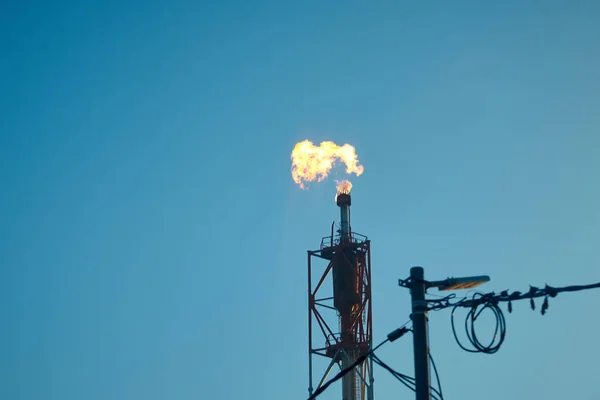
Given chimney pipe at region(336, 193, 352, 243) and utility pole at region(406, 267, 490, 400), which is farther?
chimney pipe at region(336, 193, 352, 243)

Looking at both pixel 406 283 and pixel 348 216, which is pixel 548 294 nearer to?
pixel 406 283

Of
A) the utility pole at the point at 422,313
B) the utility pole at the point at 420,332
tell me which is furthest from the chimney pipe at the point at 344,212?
the utility pole at the point at 420,332

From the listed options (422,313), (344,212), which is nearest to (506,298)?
(422,313)

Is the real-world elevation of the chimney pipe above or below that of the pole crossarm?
above

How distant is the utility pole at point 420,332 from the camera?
760 inches

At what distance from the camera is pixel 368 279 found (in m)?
54.6

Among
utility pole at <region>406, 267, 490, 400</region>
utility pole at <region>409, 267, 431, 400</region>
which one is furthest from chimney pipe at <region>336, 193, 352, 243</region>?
utility pole at <region>409, 267, 431, 400</region>

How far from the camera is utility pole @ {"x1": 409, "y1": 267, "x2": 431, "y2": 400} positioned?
760 inches

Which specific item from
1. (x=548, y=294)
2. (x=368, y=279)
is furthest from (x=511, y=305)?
(x=368, y=279)

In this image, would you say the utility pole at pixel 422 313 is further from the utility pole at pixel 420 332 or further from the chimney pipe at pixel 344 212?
the chimney pipe at pixel 344 212

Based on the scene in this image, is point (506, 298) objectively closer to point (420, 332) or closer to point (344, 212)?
point (420, 332)

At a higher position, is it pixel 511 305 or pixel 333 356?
pixel 333 356

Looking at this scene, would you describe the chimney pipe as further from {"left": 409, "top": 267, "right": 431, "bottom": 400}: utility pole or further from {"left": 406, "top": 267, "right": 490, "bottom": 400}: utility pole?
{"left": 409, "top": 267, "right": 431, "bottom": 400}: utility pole

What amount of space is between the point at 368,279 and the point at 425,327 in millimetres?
34652
